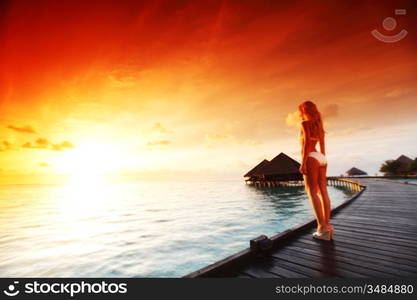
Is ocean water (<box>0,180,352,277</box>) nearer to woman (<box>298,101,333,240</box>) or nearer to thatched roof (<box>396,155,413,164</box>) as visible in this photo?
woman (<box>298,101,333,240</box>)

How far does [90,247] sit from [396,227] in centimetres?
1015

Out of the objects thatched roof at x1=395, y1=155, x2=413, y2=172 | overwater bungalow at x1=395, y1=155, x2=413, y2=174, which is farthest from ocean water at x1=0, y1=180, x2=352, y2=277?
thatched roof at x1=395, y1=155, x2=413, y2=172

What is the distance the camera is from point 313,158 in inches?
130

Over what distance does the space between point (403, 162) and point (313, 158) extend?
202ft

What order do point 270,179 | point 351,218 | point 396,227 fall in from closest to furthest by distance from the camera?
1. point 396,227
2. point 351,218
3. point 270,179

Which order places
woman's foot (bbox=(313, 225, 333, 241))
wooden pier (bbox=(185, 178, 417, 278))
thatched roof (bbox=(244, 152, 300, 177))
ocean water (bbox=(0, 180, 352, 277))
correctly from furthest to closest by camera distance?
thatched roof (bbox=(244, 152, 300, 177)) → ocean water (bbox=(0, 180, 352, 277)) → woman's foot (bbox=(313, 225, 333, 241)) → wooden pier (bbox=(185, 178, 417, 278))

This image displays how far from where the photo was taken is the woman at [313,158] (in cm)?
330

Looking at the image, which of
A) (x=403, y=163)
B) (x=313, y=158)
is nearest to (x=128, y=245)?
(x=313, y=158)

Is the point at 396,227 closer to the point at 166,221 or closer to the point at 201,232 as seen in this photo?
the point at 201,232

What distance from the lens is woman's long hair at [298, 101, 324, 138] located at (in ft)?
11.0

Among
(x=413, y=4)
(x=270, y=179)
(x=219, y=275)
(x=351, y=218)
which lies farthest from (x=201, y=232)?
(x=270, y=179)

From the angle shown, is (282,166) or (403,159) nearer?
(282,166)

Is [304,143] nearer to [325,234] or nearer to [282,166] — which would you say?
[325,234]

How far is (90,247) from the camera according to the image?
29.4ft
